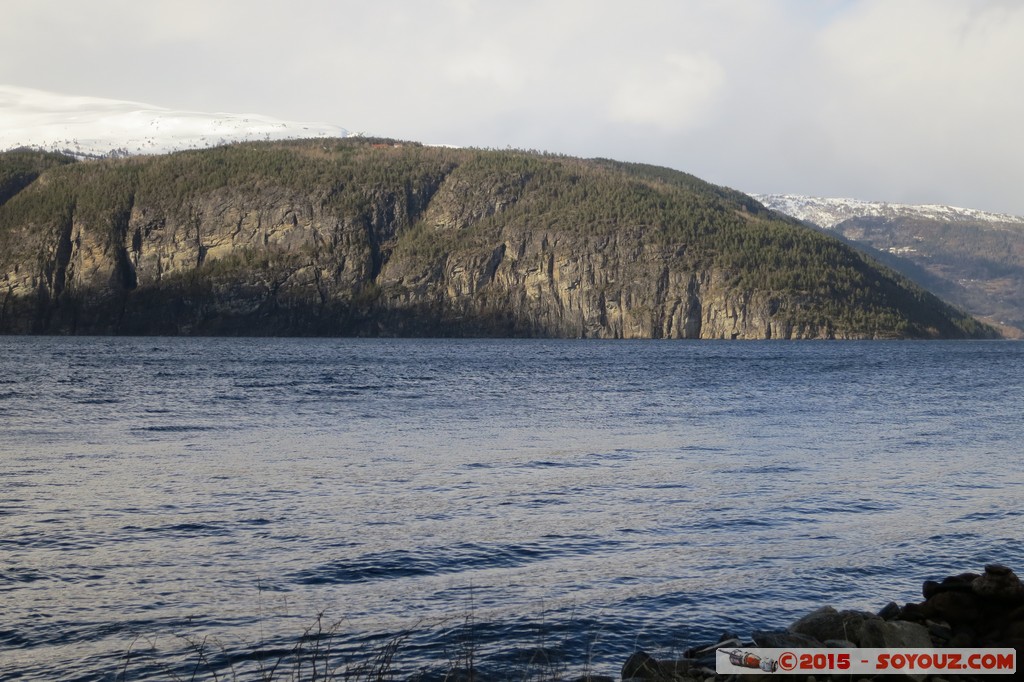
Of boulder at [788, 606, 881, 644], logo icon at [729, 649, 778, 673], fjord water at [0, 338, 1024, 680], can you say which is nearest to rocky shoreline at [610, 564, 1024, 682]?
boulder at [788, 606, 881, 644]

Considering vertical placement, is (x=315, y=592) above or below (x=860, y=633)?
below

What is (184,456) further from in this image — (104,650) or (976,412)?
(976,412)

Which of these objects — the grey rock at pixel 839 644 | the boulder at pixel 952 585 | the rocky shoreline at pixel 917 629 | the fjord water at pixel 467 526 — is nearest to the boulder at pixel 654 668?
the rocky shoreline at pixel 917 629

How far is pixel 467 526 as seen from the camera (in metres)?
21.5

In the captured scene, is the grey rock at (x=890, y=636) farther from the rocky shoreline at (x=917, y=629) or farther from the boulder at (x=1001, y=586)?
the boulder at (x=1001, y=586)

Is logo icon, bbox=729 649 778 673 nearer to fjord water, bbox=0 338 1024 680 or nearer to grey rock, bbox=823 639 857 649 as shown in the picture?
grey rock, bbox=823 639 857 649

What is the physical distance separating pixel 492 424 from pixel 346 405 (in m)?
12.1

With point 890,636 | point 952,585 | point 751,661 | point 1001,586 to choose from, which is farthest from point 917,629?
point 751,661

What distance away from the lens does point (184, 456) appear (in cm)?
3191

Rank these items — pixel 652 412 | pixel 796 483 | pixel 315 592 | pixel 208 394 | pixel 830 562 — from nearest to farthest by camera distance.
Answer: pixel 315 592 < pixel 830 562 < pixel 796 483 < pixel 652 412 < pixel 208 394

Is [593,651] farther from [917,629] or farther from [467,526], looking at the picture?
[467,526]

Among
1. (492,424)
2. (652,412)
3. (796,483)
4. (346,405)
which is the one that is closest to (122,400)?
(346,405)

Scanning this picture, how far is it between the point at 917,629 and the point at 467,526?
11038 millimetres

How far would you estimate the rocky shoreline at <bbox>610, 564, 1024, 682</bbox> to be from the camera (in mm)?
11492
